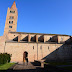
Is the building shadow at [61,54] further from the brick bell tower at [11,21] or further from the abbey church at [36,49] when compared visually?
the brick bell tower at [11,21]

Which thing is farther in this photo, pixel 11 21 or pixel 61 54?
pixel 11 21

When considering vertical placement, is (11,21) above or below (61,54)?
above

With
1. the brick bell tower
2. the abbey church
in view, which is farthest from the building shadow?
the brick bell tower

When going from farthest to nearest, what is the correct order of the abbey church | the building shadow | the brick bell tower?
the brick bell tower, the building shadow, the abbey church

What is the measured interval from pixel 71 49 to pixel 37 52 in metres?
10.7

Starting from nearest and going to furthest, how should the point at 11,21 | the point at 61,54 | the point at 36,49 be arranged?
the point at 36,49 → the point at 61,54 → the point at 11,21

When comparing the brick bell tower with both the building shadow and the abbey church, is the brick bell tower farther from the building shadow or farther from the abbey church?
the building shadow

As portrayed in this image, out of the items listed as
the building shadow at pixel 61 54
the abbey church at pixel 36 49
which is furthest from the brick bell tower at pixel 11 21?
the building shadow at pixel 61 54

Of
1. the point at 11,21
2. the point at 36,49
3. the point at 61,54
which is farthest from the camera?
the point at 11,21

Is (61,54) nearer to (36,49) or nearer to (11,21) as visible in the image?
(36,49)

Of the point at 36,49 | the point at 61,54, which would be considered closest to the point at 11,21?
the point at 36,49

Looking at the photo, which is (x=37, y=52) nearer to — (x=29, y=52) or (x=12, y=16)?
(x=29, y=52)

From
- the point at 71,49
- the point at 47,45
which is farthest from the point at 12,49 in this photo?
the point at 71,49

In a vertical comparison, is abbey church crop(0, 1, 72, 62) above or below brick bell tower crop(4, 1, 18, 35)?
below
